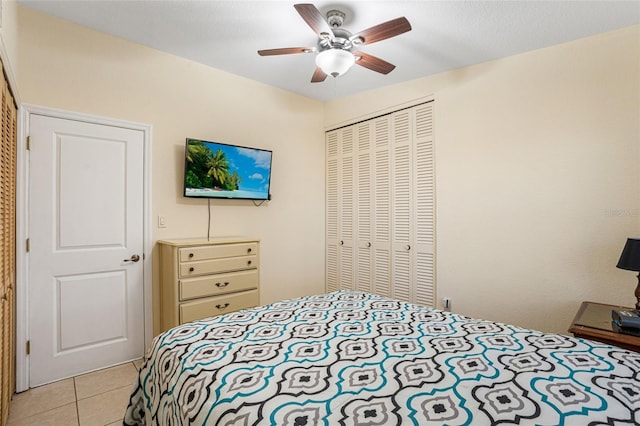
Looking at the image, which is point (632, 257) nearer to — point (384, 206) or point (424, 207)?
point (424, 207)

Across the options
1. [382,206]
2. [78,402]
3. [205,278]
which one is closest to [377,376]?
[205,278]

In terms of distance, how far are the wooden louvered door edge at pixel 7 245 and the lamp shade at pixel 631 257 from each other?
11.4 ft

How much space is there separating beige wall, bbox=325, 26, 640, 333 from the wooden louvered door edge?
3217mm

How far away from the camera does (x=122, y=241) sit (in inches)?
111

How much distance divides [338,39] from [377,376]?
2.11 meters

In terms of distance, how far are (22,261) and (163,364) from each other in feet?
5.67

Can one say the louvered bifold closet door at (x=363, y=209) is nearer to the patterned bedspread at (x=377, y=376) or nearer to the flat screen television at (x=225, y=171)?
the flat screen television at (x=225, y=171)

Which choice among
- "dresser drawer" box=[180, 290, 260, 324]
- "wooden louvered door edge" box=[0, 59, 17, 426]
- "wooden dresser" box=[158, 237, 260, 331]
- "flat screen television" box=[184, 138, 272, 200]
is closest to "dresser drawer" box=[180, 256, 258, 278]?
"wooden dresser" box=[158, 237, 260, 331]

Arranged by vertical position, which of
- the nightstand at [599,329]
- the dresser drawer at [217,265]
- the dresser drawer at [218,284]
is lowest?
the nightstand at [599,329]

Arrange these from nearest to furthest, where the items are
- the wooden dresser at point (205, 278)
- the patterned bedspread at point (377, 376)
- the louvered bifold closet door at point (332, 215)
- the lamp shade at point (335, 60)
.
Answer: the patterned bedspread at point (377, 376)
the lamp shade at point (335, 60)
the wooden dresser at point (205, 278)
the louvered bifold closet door at point (332, 215)

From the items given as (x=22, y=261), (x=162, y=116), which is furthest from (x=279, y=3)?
(x=22, y=261)

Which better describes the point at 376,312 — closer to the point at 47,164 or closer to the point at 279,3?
the point at 279,3

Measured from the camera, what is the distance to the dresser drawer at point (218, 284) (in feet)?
9.03

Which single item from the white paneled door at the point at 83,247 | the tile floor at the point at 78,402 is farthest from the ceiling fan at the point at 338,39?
the tile floor at the point at 78,402
